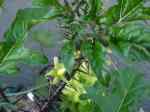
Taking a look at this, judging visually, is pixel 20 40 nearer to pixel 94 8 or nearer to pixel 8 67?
pixel 8 67

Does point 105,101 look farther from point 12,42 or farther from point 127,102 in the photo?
point 12,42

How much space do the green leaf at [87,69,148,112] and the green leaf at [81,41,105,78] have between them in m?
0.14

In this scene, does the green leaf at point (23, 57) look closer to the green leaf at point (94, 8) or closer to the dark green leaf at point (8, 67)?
the dark green leaf at point (8, 67)

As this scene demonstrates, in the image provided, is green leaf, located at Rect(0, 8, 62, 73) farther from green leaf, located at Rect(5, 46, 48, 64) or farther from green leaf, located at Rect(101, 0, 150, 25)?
green leaf, located at Rect(101, 0, 150, 25)

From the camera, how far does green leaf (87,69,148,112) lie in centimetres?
93

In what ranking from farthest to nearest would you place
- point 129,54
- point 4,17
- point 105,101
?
point 4,17 → point 105,101 → point 129,54

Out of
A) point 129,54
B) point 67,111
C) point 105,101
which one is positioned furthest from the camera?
point 67,111

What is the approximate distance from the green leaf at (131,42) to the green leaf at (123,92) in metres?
0.16

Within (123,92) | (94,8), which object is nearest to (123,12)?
(94,8)

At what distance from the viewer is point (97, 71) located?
2.58 ft

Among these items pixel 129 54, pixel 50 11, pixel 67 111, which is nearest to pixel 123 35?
pixel 129 54

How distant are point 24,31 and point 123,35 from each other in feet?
0.66

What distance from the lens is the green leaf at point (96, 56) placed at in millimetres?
782

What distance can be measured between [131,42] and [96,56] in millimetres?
73
